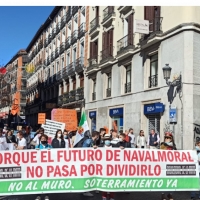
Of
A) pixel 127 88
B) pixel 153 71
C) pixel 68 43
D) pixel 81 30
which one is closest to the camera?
pixel 153 71

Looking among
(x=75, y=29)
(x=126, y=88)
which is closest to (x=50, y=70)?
(x=75, y=29)

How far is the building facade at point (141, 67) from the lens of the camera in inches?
619

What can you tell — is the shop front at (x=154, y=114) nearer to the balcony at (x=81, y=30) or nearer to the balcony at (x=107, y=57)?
the balcony at (x=107, y=57)

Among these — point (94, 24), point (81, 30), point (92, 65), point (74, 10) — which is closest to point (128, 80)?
point (92, 65)

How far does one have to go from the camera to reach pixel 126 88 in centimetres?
2184

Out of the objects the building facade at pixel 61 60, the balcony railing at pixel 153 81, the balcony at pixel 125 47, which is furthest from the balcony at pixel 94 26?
the balcony railing at pixel 153 81

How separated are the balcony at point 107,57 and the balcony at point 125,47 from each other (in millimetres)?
1122

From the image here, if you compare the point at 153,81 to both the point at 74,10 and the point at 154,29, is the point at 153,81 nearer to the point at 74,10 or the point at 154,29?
the point at 154,29

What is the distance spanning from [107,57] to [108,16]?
301 cm

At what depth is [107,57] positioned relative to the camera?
24219mm

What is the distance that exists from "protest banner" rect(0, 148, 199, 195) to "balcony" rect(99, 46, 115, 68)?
16.1 m

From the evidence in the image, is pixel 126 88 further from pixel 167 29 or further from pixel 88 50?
pixel 88 50

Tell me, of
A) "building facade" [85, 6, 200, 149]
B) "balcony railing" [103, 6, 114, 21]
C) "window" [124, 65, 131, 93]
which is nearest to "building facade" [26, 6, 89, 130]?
"building facade" [85, 6, 200, 149]

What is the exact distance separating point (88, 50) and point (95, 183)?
22950 millimetres
